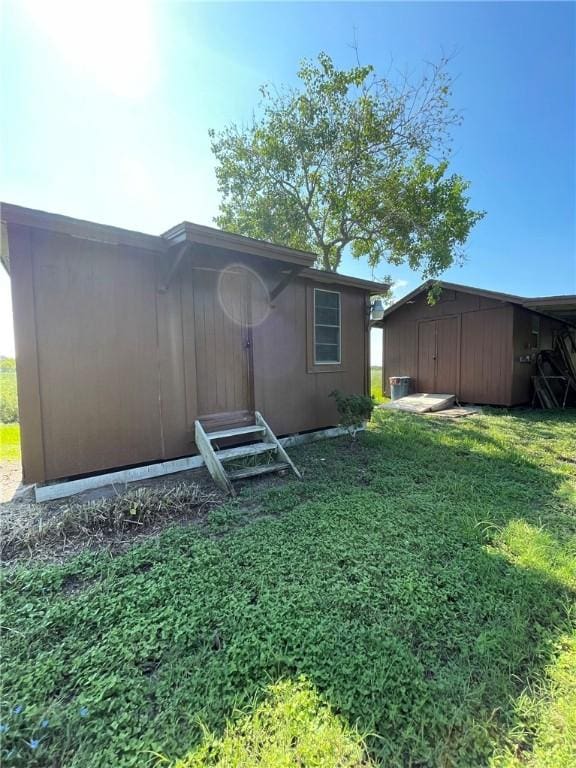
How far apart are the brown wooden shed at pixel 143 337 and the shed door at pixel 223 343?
1 centimetres

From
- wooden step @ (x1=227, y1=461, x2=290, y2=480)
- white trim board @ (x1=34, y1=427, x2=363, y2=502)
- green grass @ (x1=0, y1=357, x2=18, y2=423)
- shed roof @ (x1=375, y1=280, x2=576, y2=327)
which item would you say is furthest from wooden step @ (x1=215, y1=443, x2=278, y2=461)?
shed roof @ (x1=375, y1=280, x2=576, y2=327)

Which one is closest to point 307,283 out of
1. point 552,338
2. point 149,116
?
point 149,116

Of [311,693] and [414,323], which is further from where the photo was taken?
[414,323]

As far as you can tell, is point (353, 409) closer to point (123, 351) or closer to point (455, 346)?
point (123, 351)

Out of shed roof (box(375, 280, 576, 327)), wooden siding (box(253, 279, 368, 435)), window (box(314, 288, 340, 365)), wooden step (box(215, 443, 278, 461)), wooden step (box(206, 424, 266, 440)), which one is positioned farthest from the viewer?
shed roof (box(375, 280, 576, 327))

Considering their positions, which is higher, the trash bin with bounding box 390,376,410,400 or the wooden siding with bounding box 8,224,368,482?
the wooden siding with bounding box 8,224,368,482

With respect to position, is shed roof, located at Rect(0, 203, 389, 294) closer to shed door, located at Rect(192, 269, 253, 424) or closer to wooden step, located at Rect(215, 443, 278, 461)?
shed door, located at Rect(192, 269, 253, 424)

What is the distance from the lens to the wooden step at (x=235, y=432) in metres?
3.94

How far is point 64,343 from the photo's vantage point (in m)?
3.22

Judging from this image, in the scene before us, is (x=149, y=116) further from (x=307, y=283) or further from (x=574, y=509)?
(x=574, y=509)

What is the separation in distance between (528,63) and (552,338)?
660 cm

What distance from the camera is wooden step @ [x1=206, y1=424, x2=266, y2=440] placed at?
3.94m

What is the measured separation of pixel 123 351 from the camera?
3543 millimetres

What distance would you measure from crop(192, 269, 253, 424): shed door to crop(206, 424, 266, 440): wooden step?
212 mm
